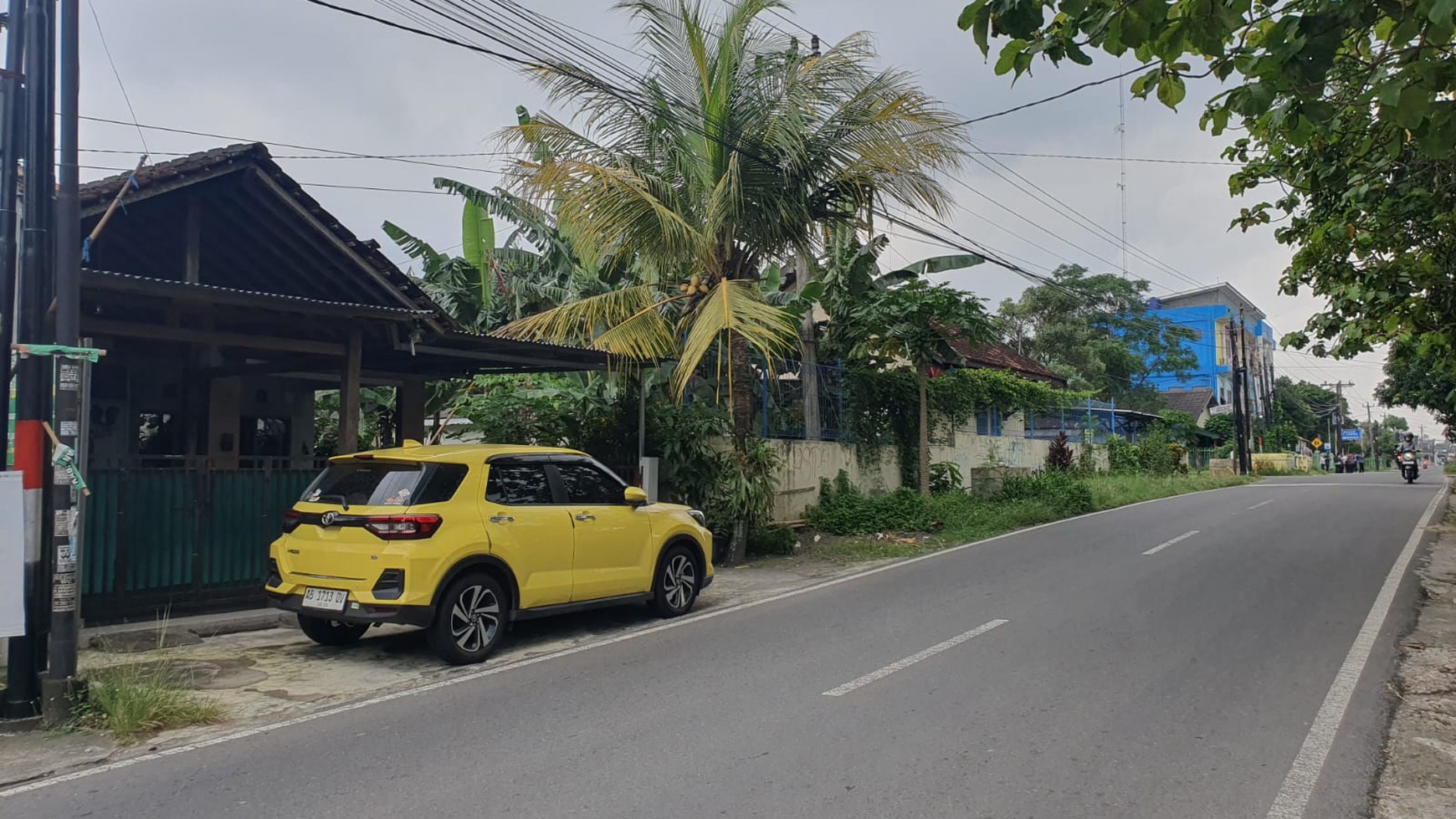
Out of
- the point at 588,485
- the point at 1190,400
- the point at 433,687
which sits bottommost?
the point at 433,687

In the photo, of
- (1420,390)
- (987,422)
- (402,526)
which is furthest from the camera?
(1420,390)

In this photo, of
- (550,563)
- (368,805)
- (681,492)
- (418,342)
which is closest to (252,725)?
(368,805)

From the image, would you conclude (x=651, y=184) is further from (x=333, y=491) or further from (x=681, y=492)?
(x=333, y=491)

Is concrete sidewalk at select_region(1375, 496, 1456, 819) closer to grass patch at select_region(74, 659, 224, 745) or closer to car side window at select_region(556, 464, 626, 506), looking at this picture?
car side window at select_region(556, 464, 626, 506)

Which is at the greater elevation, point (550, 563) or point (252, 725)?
point (550, 563)

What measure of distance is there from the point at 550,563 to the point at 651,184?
7.20 meters

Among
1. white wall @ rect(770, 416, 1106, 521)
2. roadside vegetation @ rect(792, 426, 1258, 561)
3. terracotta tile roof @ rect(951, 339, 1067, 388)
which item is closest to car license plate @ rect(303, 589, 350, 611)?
roadside vegetation @ rect(792, 426, 1258, 561)

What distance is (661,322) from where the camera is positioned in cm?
1302

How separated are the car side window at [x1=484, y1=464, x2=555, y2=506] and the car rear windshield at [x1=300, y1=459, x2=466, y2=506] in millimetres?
308

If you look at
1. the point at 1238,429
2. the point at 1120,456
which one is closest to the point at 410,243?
the point at 1120,456

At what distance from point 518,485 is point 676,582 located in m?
2.19

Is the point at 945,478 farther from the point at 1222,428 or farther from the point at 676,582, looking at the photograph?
the point at 1222,428

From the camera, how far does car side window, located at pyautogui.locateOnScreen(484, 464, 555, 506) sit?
7555 millimetres

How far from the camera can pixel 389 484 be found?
7.15m
